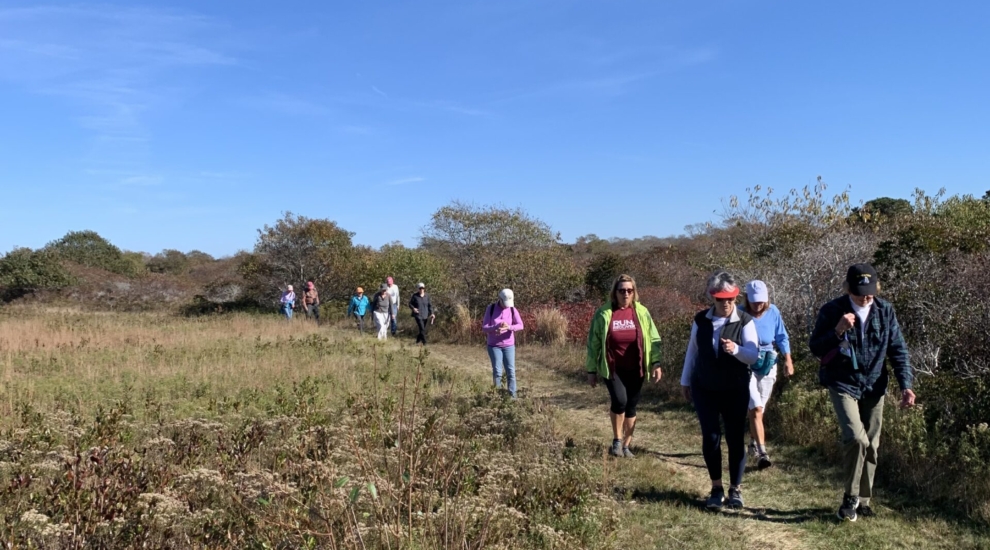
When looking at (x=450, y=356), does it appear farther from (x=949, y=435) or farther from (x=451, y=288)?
(x=949, y=435)

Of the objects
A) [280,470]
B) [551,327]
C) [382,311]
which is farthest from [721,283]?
[382,311]

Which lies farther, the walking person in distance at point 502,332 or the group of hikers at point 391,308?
the group of hikers at point 391,308

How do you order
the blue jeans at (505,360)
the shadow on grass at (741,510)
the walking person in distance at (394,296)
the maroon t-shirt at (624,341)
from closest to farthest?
the shadow on grass at (741,510) → the maroon t-shirt at (624,341) → the blue jeans at (505,360) → the walking person in distance at (394,296)

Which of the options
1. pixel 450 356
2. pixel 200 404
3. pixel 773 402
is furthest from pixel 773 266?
pixel 200 404

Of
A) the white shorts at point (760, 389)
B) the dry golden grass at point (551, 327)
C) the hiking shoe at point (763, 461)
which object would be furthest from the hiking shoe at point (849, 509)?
the dry golden grass at point (551, 327)

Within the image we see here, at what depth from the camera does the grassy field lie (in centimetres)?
309

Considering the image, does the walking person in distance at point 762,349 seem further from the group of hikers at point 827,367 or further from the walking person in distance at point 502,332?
the walking person in distance at point 502,332

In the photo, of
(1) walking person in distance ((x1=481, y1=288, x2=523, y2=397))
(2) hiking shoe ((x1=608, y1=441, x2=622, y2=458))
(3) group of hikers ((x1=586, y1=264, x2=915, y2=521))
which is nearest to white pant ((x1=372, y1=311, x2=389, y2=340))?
(1) walking person in distance ((x1=481, y1=288, x2=523, y2=397))

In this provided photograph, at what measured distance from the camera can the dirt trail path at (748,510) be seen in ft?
13.2

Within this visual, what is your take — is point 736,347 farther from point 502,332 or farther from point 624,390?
point 502,332

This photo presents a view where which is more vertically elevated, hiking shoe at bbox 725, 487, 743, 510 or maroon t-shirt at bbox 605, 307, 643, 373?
maroon t-shirt at bbox 605, 307, 643, 373

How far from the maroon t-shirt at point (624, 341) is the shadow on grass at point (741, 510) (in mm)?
1092

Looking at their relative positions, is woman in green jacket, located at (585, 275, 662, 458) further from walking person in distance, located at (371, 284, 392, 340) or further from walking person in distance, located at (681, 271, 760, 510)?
walking person in distance, located at (371, 284, 392, 340)

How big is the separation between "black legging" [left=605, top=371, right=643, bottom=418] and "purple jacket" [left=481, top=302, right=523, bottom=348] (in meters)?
2.37
